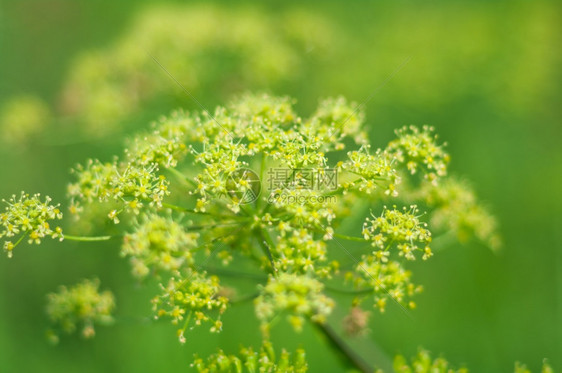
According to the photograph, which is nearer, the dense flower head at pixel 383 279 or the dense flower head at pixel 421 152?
the dense flower head at pixel 383 279

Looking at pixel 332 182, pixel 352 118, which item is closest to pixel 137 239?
pixel 332 182

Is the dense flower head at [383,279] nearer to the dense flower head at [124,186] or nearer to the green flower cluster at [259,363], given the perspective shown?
the green flower cluster at [259,363]

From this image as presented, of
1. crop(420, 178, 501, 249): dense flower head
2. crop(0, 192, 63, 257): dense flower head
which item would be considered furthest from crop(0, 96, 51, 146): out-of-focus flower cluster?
crop(420, 178, 501, 249): dense flower head

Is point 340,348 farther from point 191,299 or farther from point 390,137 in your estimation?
point 390,137

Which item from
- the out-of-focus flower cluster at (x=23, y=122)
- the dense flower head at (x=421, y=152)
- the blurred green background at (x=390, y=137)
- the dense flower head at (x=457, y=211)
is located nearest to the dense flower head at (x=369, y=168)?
the dense flower head at (x=421, y=152)

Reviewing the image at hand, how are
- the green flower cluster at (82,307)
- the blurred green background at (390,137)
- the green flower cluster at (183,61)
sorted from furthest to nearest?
the blurred green background at (390,137), the green flower cluster at (183,61), the green flower cluster at (82,307)

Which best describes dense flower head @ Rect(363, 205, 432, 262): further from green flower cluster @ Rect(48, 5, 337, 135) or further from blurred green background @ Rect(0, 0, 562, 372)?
green flower cluster @ Rect(48, 5, 337, 135)
